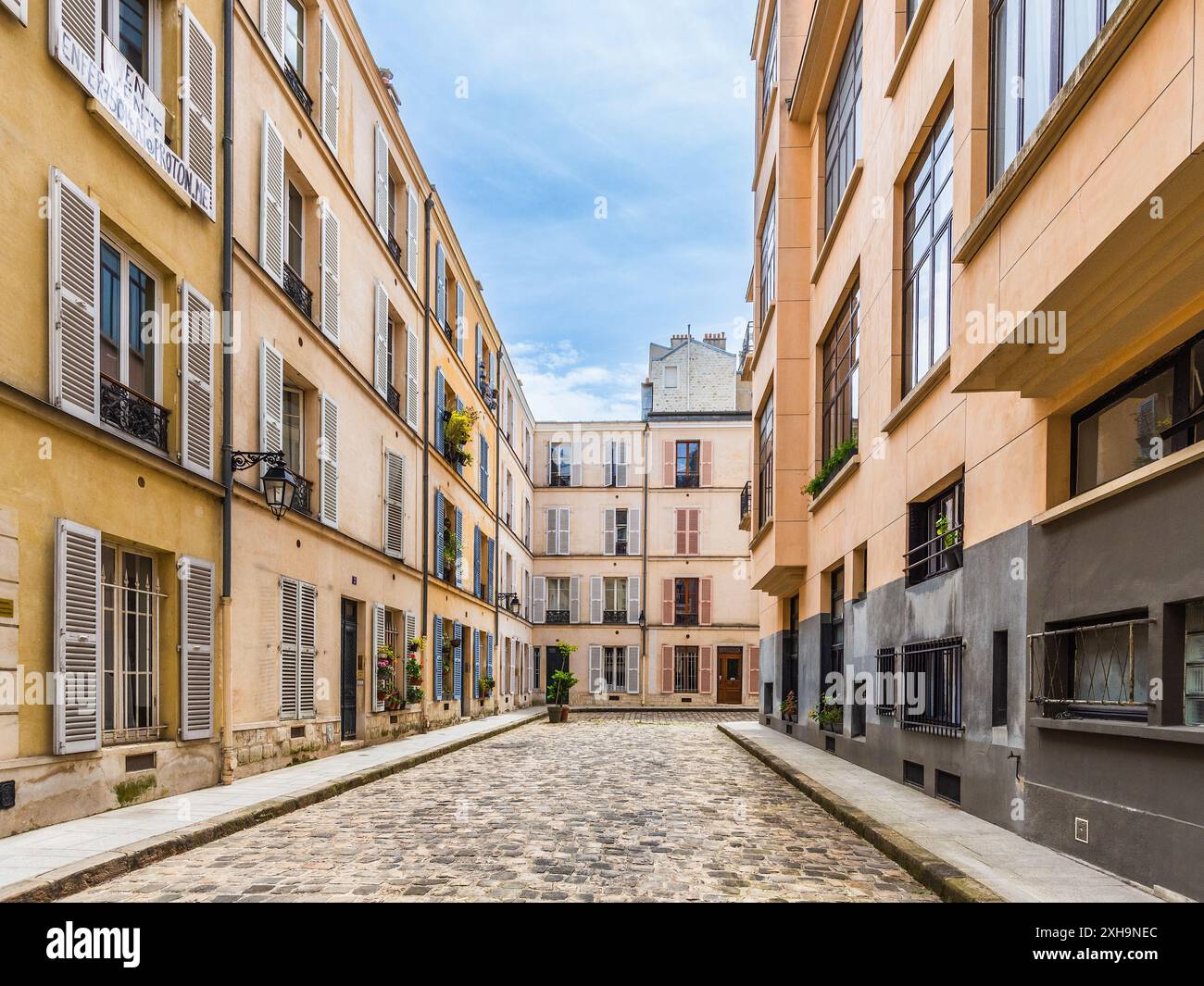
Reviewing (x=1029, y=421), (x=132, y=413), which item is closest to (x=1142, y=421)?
(x=1029, y=421)

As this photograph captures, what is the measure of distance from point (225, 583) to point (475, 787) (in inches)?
139

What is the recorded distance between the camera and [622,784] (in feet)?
36.4

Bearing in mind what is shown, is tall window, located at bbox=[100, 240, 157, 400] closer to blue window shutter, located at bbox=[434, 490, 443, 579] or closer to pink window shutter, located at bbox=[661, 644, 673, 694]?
blue window shutter, located at bbox=[434, 490, 443, 579]

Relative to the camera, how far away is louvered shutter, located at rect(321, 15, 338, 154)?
1399cm

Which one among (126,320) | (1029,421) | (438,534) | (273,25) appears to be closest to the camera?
(1029,421)

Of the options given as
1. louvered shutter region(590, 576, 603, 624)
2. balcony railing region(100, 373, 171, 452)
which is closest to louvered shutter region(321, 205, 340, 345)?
balcony railing region(100, 373, 171, 452)

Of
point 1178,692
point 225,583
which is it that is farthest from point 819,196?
point 1178,692

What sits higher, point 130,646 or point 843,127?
point 843,127

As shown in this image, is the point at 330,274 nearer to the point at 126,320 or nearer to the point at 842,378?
the point at 126,320

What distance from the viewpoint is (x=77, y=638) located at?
7641 millimetres

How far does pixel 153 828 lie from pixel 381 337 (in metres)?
10.9

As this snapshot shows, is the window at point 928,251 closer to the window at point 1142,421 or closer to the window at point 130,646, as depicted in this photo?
the window at point 1142,421
